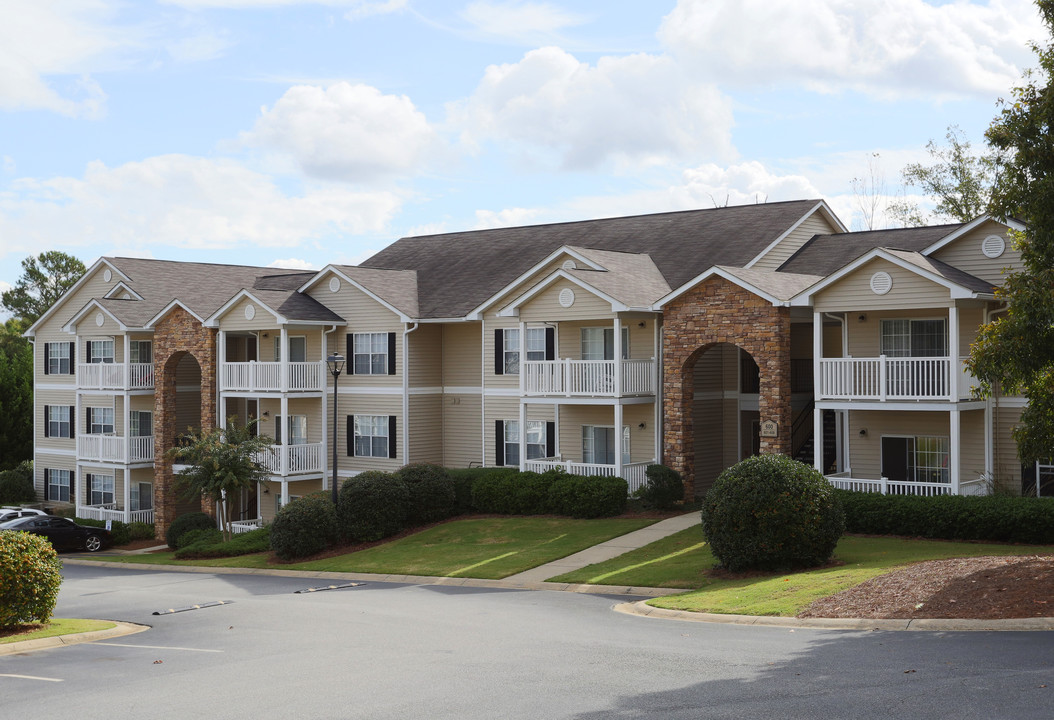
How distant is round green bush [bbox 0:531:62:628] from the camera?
1703 cm

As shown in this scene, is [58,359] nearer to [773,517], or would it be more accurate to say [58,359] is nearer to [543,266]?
[543,266]

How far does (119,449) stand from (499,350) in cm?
1696

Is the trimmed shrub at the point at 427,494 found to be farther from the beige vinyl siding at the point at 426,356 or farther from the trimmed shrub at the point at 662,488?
the trimmed shrub at the point at 662,488

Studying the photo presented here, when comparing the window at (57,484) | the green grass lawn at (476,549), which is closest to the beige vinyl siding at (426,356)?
the green grass lawn at (476,549)

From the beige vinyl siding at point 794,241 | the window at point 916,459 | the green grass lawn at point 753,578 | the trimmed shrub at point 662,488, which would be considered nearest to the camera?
the green grass lawn at point 753,578

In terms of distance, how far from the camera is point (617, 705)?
1085cm

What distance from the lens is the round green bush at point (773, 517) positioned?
65.7 feet

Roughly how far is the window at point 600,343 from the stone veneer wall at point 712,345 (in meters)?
2.40

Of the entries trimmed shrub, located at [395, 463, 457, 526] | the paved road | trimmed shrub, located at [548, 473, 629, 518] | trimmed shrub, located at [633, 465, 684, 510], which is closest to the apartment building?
trimmed shrub, located at [633, 465, 684, 510]

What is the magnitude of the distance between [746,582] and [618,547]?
20.9 ft

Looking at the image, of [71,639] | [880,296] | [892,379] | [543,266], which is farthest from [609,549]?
[71,639]

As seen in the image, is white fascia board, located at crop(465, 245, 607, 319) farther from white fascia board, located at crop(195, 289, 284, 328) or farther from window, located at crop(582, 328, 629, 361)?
white fascia board, located at crop(195, 289, 284, 328)

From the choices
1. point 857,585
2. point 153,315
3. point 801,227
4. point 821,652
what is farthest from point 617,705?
point 153,315

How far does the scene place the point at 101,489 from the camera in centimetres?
4459
